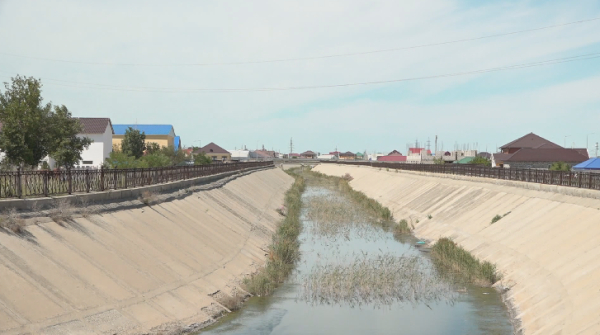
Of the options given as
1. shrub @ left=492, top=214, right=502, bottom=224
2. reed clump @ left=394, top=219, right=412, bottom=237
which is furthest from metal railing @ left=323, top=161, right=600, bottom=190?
reed clump @ left=394, top=219, right=412, bottom=237

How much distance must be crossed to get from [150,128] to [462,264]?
301 feet

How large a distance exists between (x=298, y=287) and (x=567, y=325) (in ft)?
31.5

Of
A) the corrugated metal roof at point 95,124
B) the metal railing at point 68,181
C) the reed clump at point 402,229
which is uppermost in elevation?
the corrugated metal roof at point 95,124

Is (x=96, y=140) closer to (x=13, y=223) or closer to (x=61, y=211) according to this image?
(x=61, y=211)

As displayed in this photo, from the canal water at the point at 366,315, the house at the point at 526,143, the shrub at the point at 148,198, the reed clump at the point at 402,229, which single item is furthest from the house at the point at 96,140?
the house at the point at 526,143

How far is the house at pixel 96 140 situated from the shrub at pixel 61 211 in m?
49.9

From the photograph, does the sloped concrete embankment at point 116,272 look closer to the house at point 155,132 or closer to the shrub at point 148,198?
the shrub at point 148,198

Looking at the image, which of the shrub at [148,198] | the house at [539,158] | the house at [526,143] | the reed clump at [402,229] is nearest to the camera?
the shrub at [148,198]

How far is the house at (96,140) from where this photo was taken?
66.4 metres

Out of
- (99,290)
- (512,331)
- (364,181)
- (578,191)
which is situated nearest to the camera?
(99,290)

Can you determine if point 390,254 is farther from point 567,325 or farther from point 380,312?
point 567,325

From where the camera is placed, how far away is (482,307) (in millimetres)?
17984

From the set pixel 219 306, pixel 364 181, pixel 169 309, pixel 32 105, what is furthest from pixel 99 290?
pixel 364 181

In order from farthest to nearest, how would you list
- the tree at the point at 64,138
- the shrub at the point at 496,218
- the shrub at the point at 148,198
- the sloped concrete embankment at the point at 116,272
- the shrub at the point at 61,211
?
the tree at the point at 64,138
the shrub at the point at 496,218
the shrub at the point at 148,198
the shrub at the point at 61,211
the sloped concrete embankment at the point at 116,272
